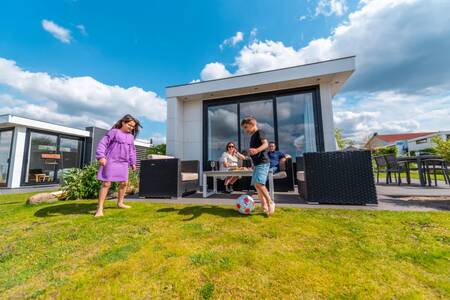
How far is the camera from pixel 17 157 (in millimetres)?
7242

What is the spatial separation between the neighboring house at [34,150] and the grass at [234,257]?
22.1 feet

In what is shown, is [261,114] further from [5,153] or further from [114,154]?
[5,153]

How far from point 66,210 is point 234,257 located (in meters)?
3.05

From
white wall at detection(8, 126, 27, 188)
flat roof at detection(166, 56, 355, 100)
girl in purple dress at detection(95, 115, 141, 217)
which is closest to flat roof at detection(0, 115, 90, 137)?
white wall at detection(8, 126, 27, 188)

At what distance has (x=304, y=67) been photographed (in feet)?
16.4

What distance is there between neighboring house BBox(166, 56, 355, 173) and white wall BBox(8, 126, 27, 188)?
22.0 feet

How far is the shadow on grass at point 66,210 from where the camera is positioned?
8.79 ft

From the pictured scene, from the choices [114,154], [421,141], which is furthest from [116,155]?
[421,141]

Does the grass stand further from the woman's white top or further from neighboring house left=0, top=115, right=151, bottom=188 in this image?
neighboring house left=0, top=115, right=151, bottom=188

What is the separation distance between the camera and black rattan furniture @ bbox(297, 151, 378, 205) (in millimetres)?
2684

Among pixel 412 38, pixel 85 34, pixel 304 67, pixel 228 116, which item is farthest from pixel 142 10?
pixel 412 38

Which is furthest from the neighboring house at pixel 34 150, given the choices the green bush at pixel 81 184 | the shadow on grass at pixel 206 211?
the shadow on grass at pixel 206 211

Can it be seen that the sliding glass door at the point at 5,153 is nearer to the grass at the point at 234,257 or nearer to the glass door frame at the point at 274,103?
the grass at the point at 234,257

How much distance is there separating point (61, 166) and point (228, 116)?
8.87 m
